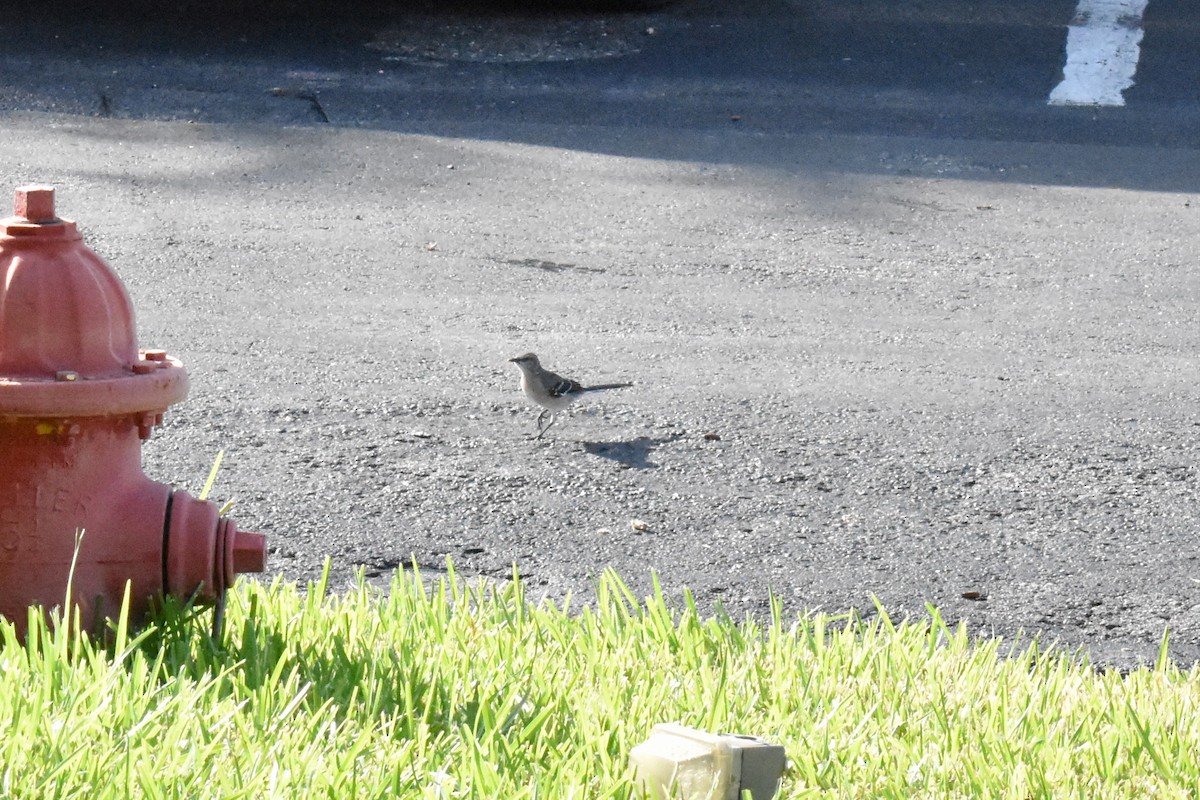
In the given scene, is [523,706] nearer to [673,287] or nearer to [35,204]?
[35,204]

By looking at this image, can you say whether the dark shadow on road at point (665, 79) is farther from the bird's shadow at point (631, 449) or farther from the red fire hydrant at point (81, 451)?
the red fire hydrant at point (81, 451)

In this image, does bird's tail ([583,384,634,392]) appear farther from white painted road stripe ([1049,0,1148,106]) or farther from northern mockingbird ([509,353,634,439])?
white painted road stripe ([1049,0,1148,106])

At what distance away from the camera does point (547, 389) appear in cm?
503

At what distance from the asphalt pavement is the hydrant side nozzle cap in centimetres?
145

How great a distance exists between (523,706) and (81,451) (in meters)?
0.92

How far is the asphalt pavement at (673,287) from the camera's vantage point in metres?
4.25

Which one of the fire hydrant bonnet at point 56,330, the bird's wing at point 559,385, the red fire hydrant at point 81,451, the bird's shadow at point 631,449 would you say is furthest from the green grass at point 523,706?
the bird's wing at point 559,385

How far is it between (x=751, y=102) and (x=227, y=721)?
899cm

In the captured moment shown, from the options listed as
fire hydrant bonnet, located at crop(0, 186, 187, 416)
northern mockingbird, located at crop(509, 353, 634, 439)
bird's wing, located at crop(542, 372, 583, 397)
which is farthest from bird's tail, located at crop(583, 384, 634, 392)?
fire hydrant bonnet, located at crop(0, 186, 187, 416)

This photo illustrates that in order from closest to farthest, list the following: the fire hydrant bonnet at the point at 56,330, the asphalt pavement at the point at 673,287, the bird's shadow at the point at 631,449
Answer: the fire hydrant bonnet at the point at 56,330 < the asphalt pavement at the point at 673,287 < the bird's shadow at the point at 631,449

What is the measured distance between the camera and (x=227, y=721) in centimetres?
250

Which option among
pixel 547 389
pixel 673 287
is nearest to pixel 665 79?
pixel 673 287

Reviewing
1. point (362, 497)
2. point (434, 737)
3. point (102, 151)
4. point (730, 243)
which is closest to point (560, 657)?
point (434, 737)

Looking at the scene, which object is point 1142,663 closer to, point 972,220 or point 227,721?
point 227,721
